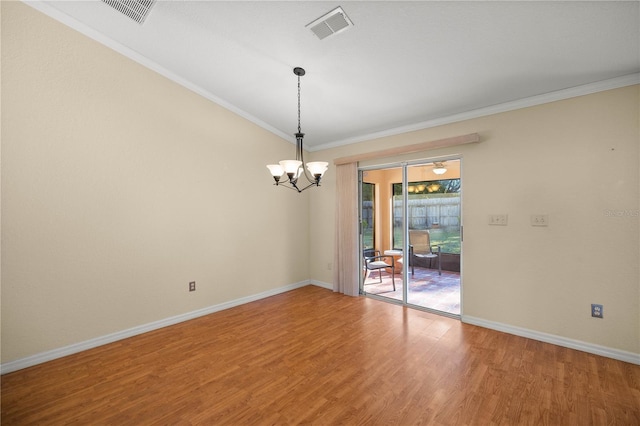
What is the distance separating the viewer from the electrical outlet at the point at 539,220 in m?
2.86

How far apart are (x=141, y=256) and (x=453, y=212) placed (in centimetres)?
404

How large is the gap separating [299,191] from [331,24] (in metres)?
1.59

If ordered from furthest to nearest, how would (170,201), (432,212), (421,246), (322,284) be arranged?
(322,284) < (421,246) < (432,212) < (170,201)

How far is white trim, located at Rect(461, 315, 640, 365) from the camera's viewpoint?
247cm

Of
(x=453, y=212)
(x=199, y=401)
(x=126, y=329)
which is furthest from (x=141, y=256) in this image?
(x=453, y=212)

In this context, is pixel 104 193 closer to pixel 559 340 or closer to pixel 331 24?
pixel 331 24

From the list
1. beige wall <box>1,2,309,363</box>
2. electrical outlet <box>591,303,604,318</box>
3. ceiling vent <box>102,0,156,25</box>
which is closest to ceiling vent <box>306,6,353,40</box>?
ceiling vent <box>102,0,156,25</box>

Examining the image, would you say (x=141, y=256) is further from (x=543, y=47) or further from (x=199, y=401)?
(x=543, y=47)

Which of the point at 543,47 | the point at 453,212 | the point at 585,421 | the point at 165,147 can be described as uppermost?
the point at 543,47

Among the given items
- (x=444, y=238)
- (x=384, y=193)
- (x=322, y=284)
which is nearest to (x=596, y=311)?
(x=444, y=238)

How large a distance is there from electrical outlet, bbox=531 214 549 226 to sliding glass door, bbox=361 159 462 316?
760mm

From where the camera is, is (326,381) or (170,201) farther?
(170,201)

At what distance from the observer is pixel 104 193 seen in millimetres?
2891

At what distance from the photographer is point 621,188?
98.8 inches
